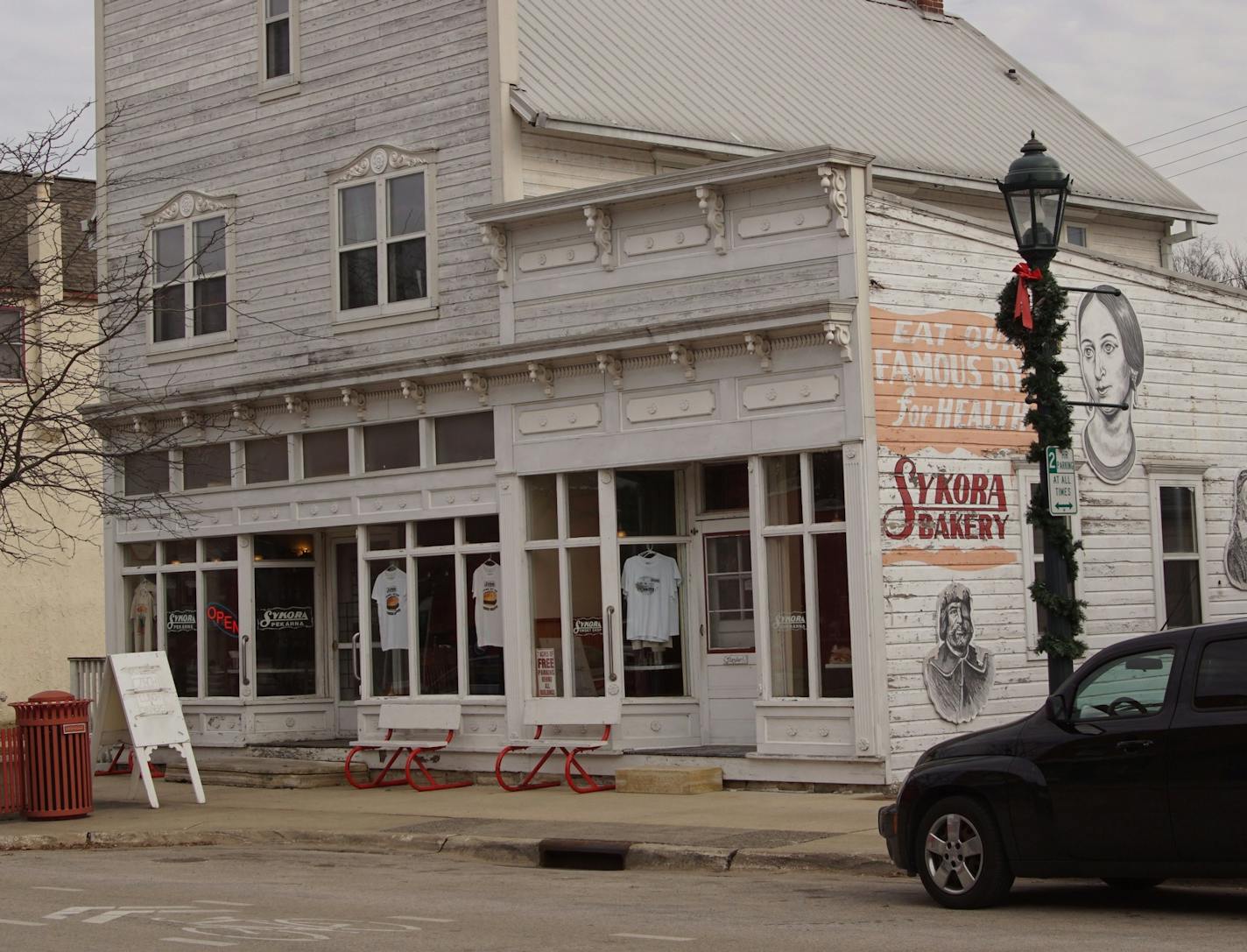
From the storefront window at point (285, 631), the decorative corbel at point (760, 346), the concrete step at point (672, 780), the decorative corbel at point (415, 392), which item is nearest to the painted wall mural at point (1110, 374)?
the decorative corbel at point (760, 346)

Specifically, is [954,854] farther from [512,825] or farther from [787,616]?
[787,616]

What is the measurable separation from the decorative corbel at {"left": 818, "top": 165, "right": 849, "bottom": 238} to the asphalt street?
21.7ft

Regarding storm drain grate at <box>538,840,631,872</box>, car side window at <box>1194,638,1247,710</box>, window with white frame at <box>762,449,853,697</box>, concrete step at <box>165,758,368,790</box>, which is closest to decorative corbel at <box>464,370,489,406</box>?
window with white frame at <box>762,449,853,697</box>

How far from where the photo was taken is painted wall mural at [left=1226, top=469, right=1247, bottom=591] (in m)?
20.5

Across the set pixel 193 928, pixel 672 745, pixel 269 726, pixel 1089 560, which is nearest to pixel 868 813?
pixel 672 745

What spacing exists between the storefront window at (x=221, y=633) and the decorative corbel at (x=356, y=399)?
313 centimetres

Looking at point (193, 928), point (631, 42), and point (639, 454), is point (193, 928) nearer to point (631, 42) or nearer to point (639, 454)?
point (639, 454)

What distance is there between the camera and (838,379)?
17.0 m

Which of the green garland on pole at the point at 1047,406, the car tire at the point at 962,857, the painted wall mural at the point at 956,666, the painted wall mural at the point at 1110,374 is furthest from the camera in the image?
the painted wall mural at the point at 1110,374

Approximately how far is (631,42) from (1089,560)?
854cm

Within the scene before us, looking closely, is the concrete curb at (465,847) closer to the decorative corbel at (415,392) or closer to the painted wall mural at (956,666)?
the painted wall mural at (956,666)

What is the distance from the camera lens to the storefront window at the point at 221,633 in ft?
74.9

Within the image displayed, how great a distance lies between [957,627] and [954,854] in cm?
655

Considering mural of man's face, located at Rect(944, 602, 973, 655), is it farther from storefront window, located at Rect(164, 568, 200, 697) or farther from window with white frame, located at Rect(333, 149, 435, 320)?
storefront window, located at Rect(164, 568, 200, 697)
